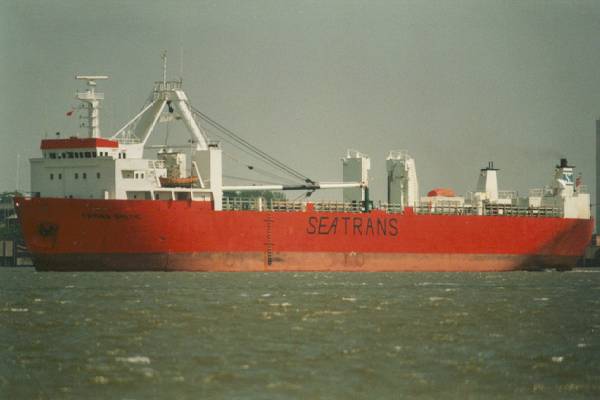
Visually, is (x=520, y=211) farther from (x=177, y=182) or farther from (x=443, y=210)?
(x=177, y=182)

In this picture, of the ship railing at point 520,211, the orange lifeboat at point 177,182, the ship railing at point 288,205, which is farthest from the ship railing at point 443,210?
the orange lifeboat at point 177,182

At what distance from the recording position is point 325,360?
19734mm

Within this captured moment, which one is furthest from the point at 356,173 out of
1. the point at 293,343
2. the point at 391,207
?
the point at 293,343

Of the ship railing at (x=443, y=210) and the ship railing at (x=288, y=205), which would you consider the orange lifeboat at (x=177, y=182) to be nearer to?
the ship railing at (x=288, y=205)

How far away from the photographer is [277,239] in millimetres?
47500

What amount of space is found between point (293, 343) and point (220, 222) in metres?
24.0

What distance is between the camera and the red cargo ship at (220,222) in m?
43.0

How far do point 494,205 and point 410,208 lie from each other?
6.81 meters

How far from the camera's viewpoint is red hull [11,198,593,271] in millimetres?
42812

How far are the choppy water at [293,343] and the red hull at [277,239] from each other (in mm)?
5906

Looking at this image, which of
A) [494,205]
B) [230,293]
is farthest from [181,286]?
[494,205]

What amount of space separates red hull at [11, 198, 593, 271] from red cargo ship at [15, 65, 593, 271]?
1.9 inches

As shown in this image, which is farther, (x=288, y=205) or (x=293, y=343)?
(x=288, y=205)

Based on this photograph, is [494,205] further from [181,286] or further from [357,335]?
[357,335]
